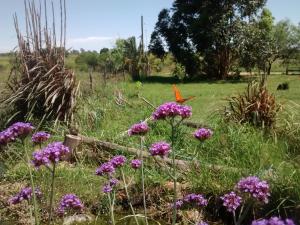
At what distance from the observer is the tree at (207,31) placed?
26.5m

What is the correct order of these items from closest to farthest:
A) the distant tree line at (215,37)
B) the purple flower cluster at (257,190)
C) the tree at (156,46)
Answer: the purple flower cluster at (257,190)
the distant tree line at (215,37)
the tree at (156,46)

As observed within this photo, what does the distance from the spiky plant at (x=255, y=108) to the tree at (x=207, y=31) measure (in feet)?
60.4

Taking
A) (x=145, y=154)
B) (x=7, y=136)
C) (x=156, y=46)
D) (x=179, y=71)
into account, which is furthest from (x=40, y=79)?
(x=156, y=46)

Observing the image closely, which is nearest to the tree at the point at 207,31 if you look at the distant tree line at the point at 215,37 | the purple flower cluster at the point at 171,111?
the distant tree line at the point at 215,37

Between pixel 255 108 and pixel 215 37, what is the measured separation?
19.0 metres

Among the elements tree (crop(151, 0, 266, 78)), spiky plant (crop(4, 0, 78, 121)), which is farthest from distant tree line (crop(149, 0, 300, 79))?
spiky plant (crop(4, 0, 78, 121))

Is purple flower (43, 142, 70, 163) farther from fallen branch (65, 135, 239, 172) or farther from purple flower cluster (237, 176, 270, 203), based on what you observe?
fallen branch (65, 135, 239, 172)

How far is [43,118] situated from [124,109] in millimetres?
2228

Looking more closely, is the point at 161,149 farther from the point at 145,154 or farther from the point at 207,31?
the point at 207,31

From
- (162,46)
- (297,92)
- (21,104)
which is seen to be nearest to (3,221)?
(21,104)

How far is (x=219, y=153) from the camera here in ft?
21.1

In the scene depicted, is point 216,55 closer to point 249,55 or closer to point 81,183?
point 249,55

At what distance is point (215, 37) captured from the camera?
2625 centimetres

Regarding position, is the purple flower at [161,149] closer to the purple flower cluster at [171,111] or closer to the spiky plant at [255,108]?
the purple flower cluster at [171,111]
